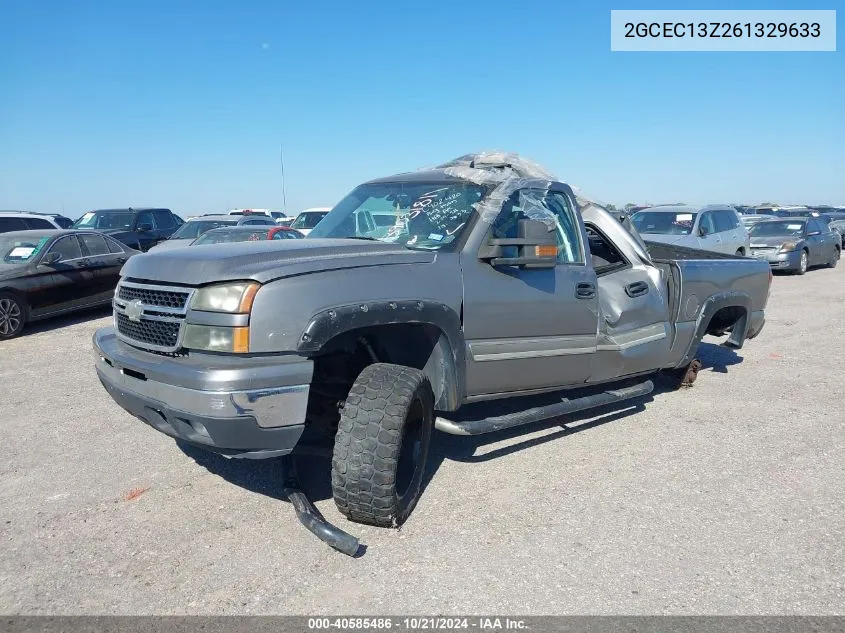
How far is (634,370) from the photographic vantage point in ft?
15.9

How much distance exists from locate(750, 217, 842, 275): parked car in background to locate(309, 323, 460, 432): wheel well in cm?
1615

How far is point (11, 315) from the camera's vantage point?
8.73 meters

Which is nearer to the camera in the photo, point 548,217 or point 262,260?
point 262,260

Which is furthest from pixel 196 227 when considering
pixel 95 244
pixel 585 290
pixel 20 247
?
pixel 585 290

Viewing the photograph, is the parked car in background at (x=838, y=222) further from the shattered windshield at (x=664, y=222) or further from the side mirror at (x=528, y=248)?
the side mirror at (x=528, y=248)

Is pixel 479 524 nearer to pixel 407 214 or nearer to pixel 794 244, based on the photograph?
pixel 407 214

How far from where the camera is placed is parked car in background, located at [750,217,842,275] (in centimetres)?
1734

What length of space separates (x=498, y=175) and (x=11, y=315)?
7.61 meters

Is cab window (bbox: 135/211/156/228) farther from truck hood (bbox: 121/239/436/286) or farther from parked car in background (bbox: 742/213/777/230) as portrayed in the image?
parked car in background (bbox: 742/213/777/230)

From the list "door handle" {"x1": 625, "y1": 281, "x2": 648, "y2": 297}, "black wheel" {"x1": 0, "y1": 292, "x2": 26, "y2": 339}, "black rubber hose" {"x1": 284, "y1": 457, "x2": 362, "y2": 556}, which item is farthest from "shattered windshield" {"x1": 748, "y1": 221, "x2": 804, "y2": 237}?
"black rubber hose" {"x1": 284, "y1": 457, "x2": 362, "y2": 556}

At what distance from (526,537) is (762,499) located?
151 cm

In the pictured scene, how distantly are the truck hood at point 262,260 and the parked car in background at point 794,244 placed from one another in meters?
16.4

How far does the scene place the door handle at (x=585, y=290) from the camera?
14.0 ft

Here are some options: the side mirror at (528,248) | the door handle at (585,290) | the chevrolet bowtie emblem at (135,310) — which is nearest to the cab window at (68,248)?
the chevrolet bowtie emblem at (135,310)
